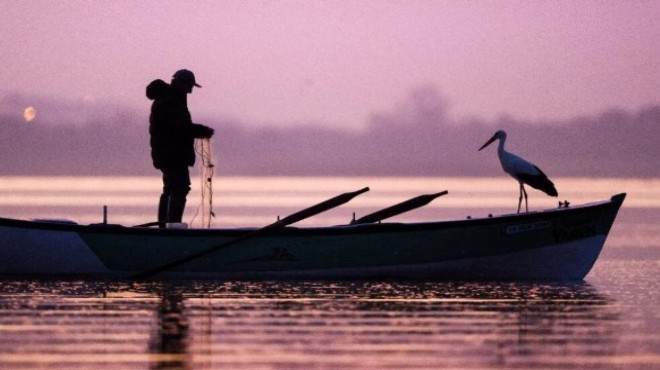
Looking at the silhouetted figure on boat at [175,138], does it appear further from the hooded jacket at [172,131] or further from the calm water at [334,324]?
the calm water at [334,324]

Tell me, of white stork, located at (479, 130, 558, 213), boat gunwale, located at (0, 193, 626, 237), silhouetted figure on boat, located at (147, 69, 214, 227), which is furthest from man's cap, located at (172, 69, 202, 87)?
white stork, located at (479, 130, 558, 213)

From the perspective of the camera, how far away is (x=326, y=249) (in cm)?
1859

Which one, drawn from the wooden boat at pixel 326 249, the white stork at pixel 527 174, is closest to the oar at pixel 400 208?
the wooden boat at pixel 326 249

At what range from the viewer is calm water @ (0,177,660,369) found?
10.9 meters

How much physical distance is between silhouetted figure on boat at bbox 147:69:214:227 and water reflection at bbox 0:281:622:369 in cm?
136

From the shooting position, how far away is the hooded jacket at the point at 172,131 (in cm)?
1909

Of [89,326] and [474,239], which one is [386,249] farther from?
[89,326]

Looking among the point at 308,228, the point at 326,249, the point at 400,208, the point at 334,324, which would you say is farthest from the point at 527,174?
the point at 334,324

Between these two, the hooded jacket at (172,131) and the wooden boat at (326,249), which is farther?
the hooded jacket at (172,131)

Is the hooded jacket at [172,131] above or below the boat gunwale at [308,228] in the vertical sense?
above

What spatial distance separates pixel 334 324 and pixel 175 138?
6437 millimetres

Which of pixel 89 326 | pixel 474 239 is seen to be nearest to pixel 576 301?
pixel 474 239

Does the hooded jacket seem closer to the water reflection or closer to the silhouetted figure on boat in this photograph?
the silhouetted figure on boat

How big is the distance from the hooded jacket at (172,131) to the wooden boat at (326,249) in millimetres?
1007
